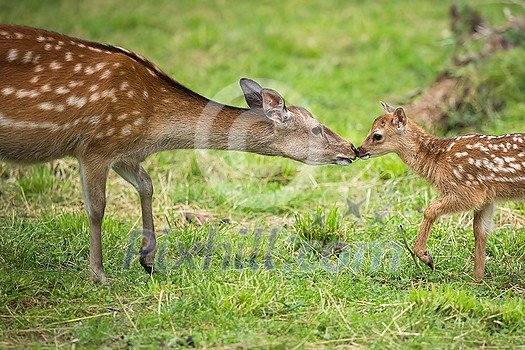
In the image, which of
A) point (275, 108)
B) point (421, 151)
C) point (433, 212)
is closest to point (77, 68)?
point (275, 108)

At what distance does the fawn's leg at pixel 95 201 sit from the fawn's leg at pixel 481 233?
244 cm

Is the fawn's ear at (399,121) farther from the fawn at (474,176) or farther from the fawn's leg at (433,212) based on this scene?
the fawn's leg at (433,212)

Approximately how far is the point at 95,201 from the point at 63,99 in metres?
0.69

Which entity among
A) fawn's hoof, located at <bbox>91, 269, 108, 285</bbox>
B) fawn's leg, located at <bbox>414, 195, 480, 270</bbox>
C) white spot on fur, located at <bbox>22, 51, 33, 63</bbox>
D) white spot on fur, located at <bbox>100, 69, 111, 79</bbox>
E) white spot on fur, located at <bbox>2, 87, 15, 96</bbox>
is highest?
white spot on fur, located at <bbox>22, 51, 33, 63</bbox>

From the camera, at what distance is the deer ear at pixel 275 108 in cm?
589

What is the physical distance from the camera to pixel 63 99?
17.7 feet

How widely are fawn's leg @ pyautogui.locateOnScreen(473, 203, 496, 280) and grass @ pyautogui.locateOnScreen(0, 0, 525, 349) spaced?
10cm

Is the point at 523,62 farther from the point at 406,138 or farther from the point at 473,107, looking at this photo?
the point at 406,138

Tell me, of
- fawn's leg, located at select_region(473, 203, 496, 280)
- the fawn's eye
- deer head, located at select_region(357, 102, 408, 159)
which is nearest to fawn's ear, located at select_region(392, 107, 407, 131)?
deer head, located at select_region(357, 102, 408, 159)

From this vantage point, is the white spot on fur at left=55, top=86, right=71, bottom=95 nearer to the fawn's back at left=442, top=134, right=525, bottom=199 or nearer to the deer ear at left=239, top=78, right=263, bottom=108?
the deer ear at left=239, top=78, right=263, bottom=108

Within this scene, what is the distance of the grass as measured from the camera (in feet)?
15.6

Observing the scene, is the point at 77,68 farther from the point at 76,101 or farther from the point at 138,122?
the point at 138,122

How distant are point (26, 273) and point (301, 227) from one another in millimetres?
1974

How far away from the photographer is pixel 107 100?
17.9 feet
